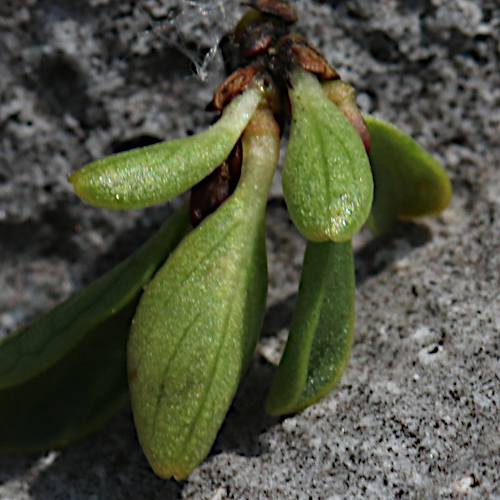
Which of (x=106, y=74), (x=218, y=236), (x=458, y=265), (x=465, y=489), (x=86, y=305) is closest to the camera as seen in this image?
(x=465, y=489)

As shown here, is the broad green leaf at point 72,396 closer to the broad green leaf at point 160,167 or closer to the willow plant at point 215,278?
the willow plant at point 215,278

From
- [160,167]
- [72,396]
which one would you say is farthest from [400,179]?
[72,396]

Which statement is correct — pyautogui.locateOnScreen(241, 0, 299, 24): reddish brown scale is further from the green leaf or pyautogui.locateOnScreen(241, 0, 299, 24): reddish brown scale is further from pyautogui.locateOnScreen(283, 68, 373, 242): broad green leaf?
the green leaf

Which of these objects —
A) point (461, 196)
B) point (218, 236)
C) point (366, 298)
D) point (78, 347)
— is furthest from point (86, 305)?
point (461, 196)

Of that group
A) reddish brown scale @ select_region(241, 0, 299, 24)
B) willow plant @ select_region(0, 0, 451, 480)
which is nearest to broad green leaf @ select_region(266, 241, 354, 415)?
willow plant @ select_region(0, 0, 451, 480)

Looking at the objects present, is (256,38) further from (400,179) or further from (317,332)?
(317,332)

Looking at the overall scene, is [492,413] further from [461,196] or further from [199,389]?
[461,196]
